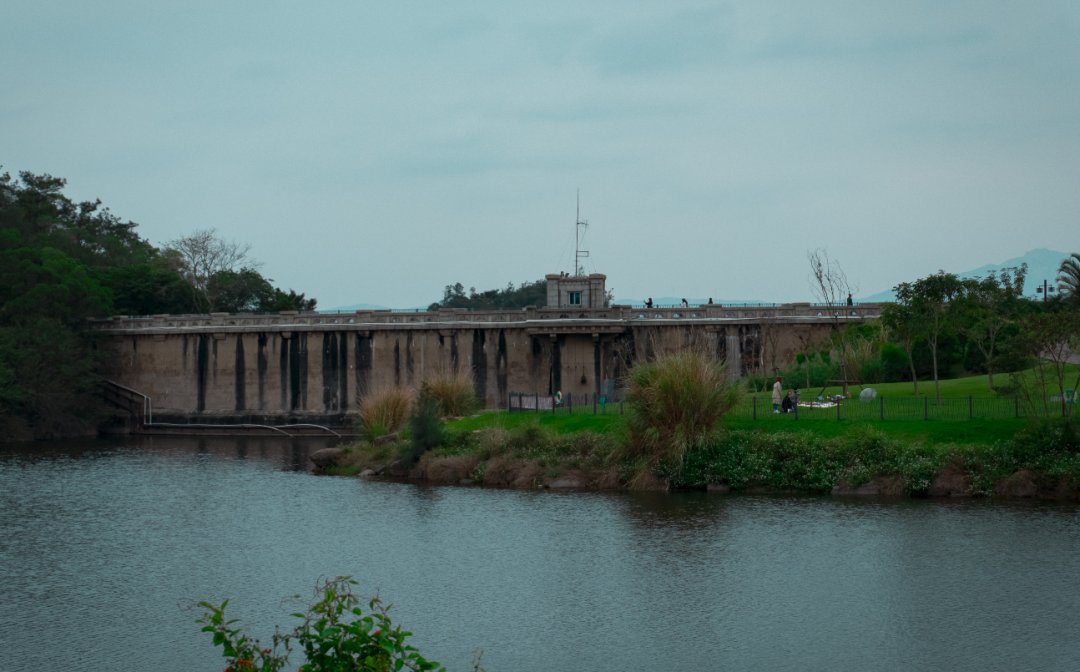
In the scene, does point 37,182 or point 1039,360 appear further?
point 37,182

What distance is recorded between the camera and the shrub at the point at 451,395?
48.2 meters

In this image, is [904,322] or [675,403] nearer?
[675,403]

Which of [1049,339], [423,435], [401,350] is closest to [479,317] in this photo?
[401,350]

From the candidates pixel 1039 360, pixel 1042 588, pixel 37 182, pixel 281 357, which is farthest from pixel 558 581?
→ pixel 37 182

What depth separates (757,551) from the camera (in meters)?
26.7

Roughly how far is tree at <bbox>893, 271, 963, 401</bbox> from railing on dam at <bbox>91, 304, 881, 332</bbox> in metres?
13.0

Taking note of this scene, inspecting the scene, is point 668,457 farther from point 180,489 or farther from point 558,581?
point 180,489

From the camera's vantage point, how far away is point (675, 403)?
119ft

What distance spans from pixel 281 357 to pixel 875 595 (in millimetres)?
45268

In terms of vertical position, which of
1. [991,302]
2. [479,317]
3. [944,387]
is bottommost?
[944,387]

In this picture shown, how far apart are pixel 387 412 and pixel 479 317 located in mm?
14213

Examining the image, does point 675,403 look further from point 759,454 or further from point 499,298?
point 499,298

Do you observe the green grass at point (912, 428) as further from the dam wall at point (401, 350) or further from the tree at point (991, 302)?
the dam wall at point (401, 350)

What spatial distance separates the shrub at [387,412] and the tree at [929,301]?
1872 centimetres
